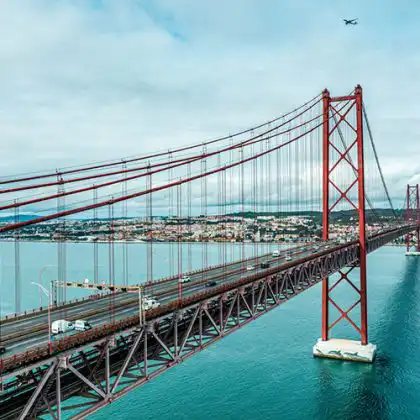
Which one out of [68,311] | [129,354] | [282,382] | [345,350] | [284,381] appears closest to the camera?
[129,354]

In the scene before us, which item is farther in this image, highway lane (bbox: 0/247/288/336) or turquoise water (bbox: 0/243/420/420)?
turquoise water (bbox: 0/243/420/420)

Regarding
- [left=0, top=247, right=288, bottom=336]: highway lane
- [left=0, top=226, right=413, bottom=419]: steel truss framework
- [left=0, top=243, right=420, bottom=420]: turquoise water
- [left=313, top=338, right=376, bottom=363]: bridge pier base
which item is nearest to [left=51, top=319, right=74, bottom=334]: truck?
[left=0, top=226, right=413, bottom=419]: steel truss framework

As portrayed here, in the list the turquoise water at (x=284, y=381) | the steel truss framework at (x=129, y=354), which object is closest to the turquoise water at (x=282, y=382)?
the turquoise water at (x=284, y=381)

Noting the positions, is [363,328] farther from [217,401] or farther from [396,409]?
[217,401]

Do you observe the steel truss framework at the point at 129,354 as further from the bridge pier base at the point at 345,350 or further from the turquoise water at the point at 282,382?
the bridge pier base at the point at 345,350

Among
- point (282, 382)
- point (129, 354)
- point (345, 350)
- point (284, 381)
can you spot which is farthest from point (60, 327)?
point (345, 350)

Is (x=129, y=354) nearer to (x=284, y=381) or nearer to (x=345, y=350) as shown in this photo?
(x=284, y=381)

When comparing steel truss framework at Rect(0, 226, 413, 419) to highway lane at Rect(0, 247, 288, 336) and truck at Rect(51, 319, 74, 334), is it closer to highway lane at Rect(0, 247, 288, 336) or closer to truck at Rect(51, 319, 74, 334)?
truck at Rect(51, 319, 74, 334)
